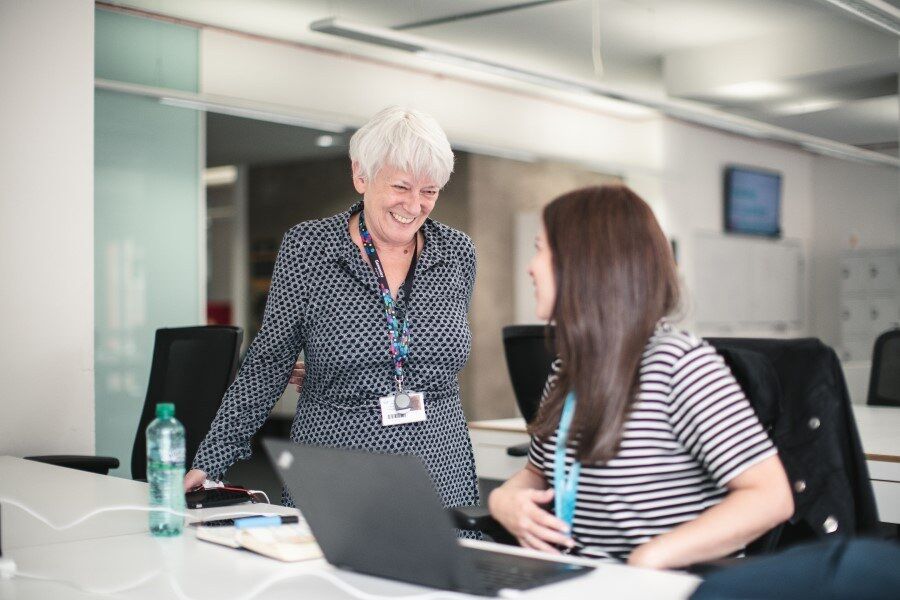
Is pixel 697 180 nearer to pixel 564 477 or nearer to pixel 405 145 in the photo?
pixel 405 145

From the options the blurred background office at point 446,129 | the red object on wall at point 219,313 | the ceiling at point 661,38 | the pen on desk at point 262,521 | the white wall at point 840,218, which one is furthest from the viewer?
the red object on wall at point 219,313

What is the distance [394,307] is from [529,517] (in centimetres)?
82

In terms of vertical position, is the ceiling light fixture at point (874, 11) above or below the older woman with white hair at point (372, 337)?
above

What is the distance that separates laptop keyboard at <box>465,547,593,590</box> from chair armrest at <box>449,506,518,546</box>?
1.05 feet

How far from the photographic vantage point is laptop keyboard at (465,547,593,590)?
145 centimetres

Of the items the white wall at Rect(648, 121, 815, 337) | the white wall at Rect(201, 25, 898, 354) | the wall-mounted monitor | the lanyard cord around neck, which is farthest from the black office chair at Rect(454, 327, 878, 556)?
the wall-mounted monitor

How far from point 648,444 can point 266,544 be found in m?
0.65

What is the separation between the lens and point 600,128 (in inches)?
378

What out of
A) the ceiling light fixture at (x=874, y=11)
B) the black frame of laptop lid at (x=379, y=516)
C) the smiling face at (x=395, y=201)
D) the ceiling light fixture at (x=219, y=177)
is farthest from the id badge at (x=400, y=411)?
the ceiling light fixture at (x=219, y=177)

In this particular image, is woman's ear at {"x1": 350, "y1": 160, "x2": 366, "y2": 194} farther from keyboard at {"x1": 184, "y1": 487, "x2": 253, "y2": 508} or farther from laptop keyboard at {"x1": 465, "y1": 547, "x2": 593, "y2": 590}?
laptop keyboard at {"x1": 465, "y1": 547, "x2": 593, "y2": 590}

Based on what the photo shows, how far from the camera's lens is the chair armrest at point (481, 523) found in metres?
1.96

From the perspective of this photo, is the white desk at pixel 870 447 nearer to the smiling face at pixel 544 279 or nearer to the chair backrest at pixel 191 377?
the chair backrest at pixel 191 377

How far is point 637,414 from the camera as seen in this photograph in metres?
1.64

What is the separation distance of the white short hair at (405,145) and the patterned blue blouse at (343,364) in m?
0.21
